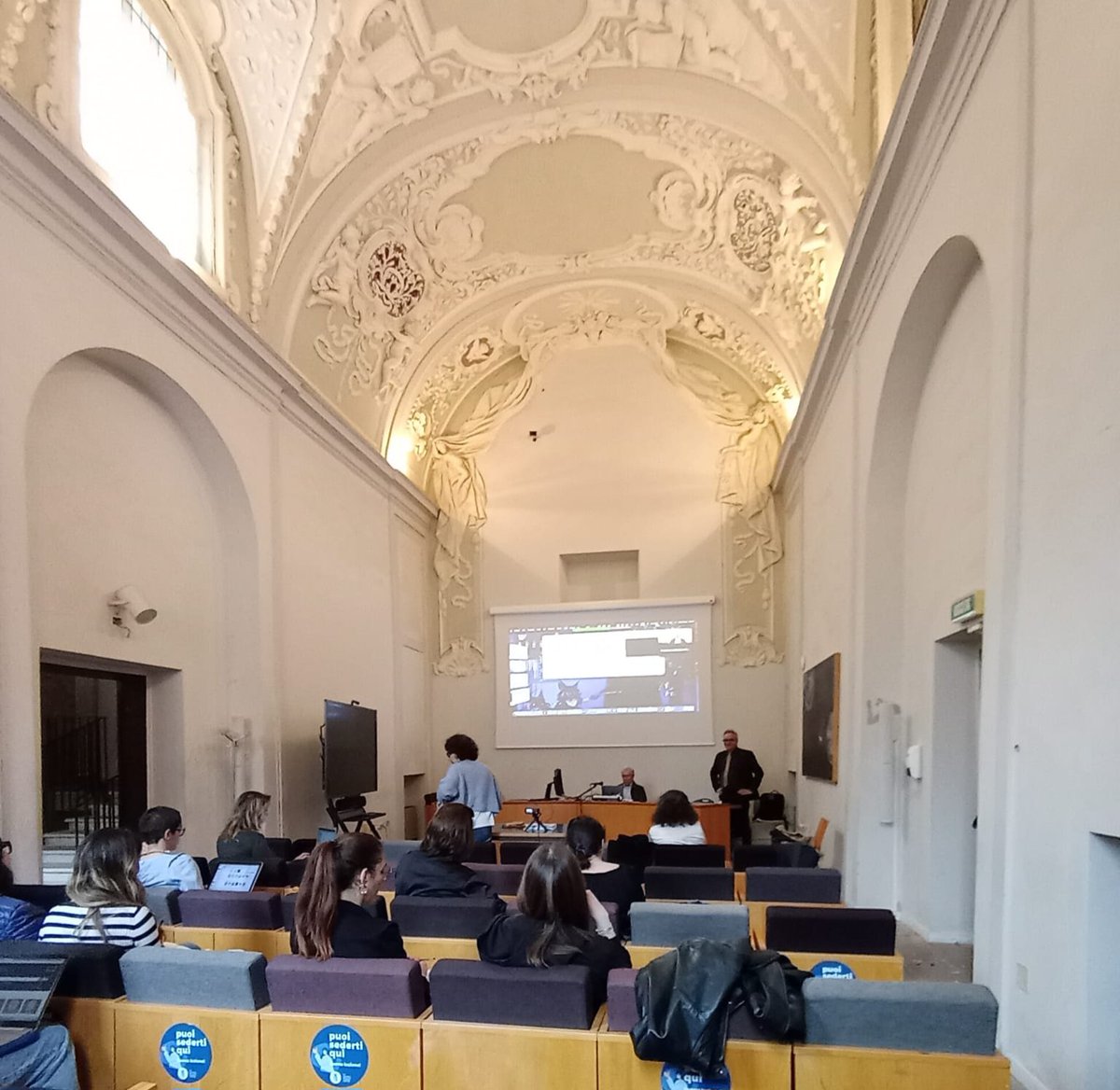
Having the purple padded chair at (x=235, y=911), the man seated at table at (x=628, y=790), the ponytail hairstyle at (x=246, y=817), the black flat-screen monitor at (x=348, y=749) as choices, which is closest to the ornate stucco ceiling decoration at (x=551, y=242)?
the black flat-screen monitor at (x=348, y=749)

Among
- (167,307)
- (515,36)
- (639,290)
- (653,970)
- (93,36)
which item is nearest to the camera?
(653,970)

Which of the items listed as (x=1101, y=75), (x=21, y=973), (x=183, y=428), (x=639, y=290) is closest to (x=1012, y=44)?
(x=1101, y=75)

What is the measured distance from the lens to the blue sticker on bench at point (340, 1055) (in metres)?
2.70

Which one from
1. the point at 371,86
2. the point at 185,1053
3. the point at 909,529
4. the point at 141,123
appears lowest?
the point at 185,1053

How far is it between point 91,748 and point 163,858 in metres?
2.39

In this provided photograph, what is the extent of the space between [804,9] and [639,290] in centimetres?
474

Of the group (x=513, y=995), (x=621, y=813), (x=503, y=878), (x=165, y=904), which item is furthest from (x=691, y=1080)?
(x=621, y=813)

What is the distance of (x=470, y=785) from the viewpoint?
21.7ft

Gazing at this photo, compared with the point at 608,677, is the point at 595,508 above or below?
above

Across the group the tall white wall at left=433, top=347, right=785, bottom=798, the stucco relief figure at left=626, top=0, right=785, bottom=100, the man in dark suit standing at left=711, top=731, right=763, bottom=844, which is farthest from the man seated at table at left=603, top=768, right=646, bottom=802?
the stucco relief figure at left=626, top=0, right=785, bottom=100

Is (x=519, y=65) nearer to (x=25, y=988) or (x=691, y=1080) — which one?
(x=25, y=988)

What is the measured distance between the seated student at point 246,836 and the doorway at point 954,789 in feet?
12.9

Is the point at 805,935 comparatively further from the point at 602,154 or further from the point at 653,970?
the point at 602,154

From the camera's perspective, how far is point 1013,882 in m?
3.51
